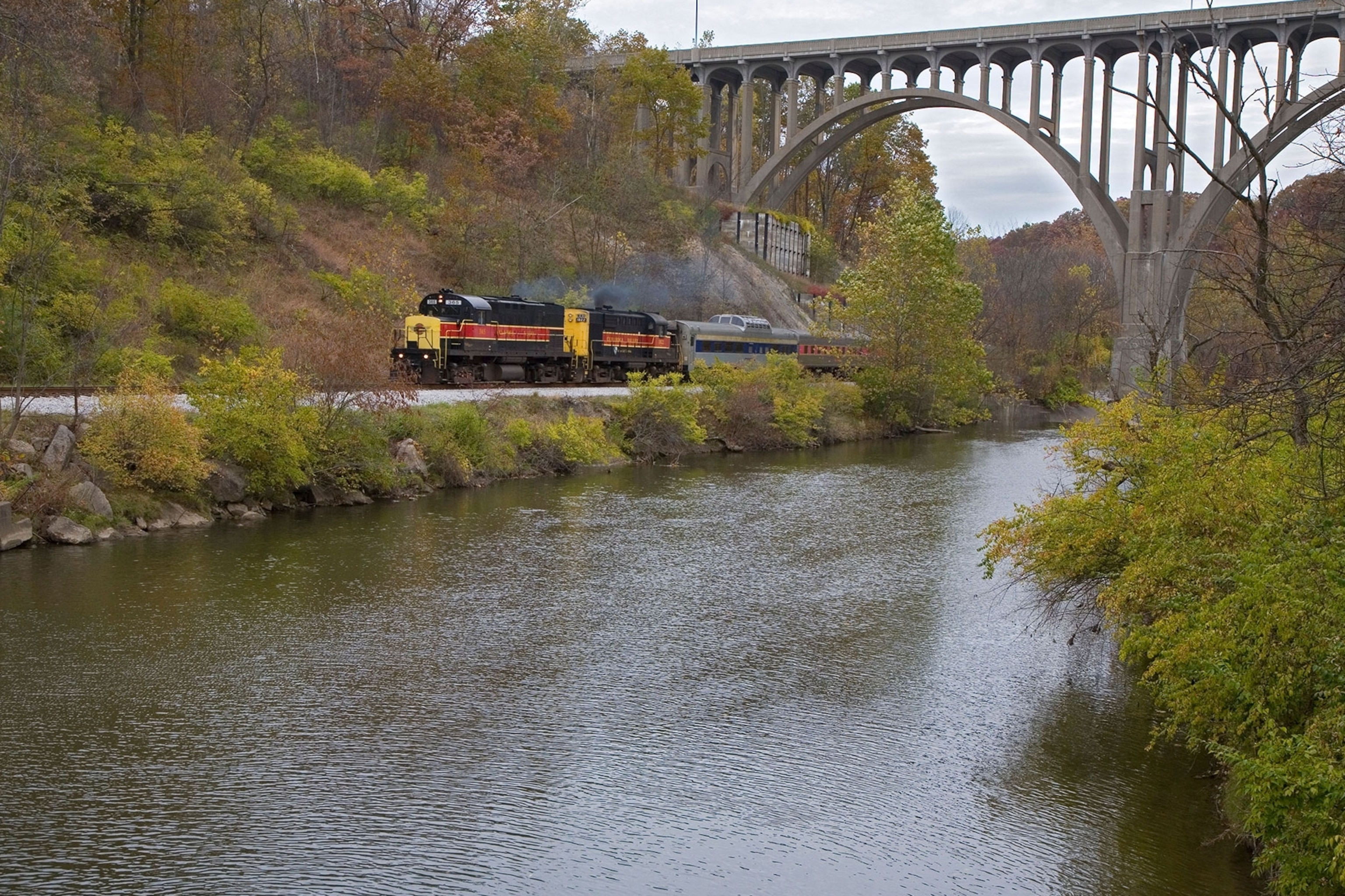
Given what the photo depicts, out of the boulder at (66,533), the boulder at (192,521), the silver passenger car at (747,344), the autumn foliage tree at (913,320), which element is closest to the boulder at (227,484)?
the boulder at (192,521)

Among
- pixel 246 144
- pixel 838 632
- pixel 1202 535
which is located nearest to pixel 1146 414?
pixel 1202 535

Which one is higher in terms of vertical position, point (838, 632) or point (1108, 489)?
point (1108, 489)

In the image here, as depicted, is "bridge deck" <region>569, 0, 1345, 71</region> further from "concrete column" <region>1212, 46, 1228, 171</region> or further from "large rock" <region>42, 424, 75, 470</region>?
"large rock" <region>42, 424, 75, 470</region>

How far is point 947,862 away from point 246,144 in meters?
42.7

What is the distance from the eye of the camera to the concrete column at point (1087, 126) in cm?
5047

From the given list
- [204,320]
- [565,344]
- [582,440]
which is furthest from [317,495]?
[565,344]

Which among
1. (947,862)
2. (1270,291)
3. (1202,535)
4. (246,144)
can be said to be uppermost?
(246,144)

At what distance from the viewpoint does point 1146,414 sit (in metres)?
15.4

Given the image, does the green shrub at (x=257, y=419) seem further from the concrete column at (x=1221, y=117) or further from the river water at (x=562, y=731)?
the concrete column at (x=1221, y=117)

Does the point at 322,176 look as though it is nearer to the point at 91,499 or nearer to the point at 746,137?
the point at 746,137

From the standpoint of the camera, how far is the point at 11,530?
20.3 m

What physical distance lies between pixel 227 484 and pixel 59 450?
339cm

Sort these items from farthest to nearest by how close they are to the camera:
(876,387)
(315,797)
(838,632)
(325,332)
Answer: (876,387)
(325,332)
(838,632)
(315,797)

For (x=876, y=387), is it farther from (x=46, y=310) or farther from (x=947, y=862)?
(x=947, y=862)
